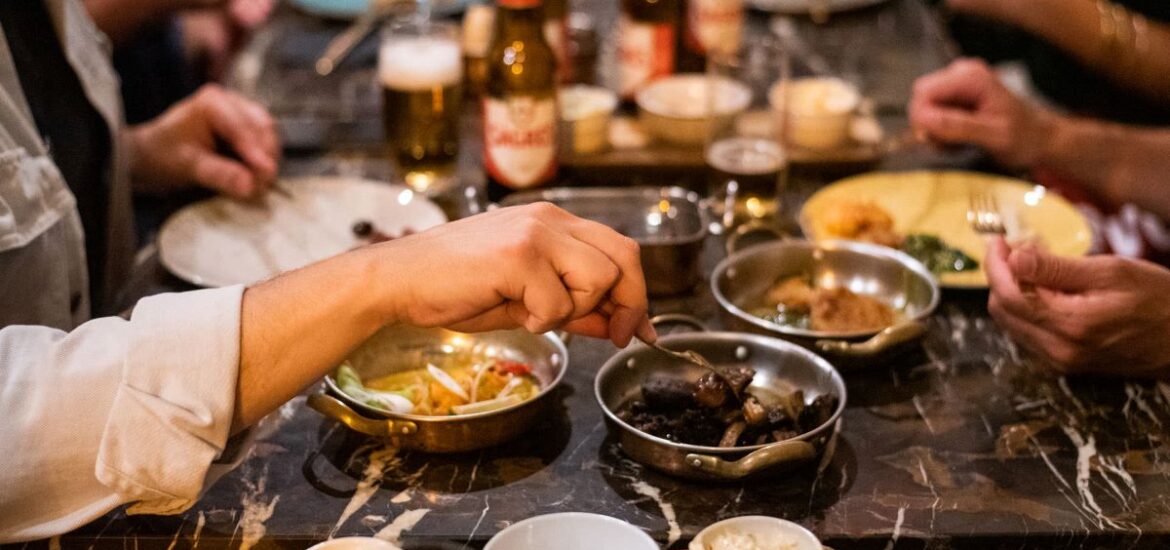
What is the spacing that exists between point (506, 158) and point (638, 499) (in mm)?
965

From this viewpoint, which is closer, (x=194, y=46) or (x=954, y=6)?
(x=954, y=6)

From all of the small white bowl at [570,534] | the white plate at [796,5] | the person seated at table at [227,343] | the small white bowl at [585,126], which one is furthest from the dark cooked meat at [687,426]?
the white plate at [796,5]

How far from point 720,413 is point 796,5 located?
7.60 ft

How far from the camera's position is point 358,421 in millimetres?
1446

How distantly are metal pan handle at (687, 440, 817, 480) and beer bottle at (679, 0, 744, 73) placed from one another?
1.58 meters

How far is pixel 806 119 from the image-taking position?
8.19 feet

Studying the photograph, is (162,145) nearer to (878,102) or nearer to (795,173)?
(795,173)

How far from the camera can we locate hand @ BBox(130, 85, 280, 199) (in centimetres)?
227

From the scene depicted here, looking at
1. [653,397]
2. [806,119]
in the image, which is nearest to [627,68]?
[806,119]

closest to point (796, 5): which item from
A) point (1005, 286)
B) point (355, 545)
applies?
point (1005, 286)

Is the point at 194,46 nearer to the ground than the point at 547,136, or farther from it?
nearer to the ground

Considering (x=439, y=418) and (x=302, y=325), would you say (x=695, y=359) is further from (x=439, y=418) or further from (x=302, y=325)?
(x=302, y=325)

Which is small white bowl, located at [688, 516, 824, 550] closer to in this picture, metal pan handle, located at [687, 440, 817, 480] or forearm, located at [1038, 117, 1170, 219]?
metal pan handle, located at [687, 440, 817, 480]

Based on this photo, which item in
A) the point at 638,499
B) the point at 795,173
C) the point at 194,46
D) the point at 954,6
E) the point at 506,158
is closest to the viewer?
the point at 638,499
